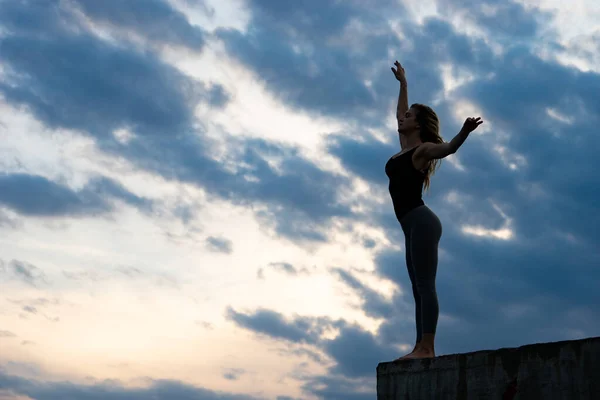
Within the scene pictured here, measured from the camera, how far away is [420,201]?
31.7 ft

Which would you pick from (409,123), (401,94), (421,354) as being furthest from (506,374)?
(401,94)

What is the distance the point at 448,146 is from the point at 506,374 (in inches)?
109

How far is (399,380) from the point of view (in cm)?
877

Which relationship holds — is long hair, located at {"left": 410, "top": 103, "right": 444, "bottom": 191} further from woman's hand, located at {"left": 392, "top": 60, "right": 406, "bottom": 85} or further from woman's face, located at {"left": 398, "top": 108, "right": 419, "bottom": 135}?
woman's hand, located at {"left": 392, "top": 60, "right": 406, "bottom": 85}

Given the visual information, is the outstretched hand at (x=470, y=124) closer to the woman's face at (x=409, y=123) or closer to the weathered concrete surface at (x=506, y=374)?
the woman's face at (x=409, y=123)

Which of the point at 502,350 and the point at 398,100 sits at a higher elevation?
the point at 398,100

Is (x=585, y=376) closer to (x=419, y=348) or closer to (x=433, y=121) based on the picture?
(x=419, y=348)

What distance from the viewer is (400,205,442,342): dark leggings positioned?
30.0 feet

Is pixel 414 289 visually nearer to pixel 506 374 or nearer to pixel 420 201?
pixel 420 201

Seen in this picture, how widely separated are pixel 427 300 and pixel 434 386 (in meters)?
1.20

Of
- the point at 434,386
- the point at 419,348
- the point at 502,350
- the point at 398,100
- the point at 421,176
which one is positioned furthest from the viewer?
the point at 398,100

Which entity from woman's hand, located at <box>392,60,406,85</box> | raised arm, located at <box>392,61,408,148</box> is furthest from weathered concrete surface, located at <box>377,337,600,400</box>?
woman's hand, located at <box>392,60,406,85</box>

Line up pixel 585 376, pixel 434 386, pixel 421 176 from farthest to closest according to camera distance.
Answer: pixel 421 176
pixel 434 386
pixel 585 376

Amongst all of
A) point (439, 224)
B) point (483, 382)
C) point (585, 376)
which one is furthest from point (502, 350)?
point (439, 224)
